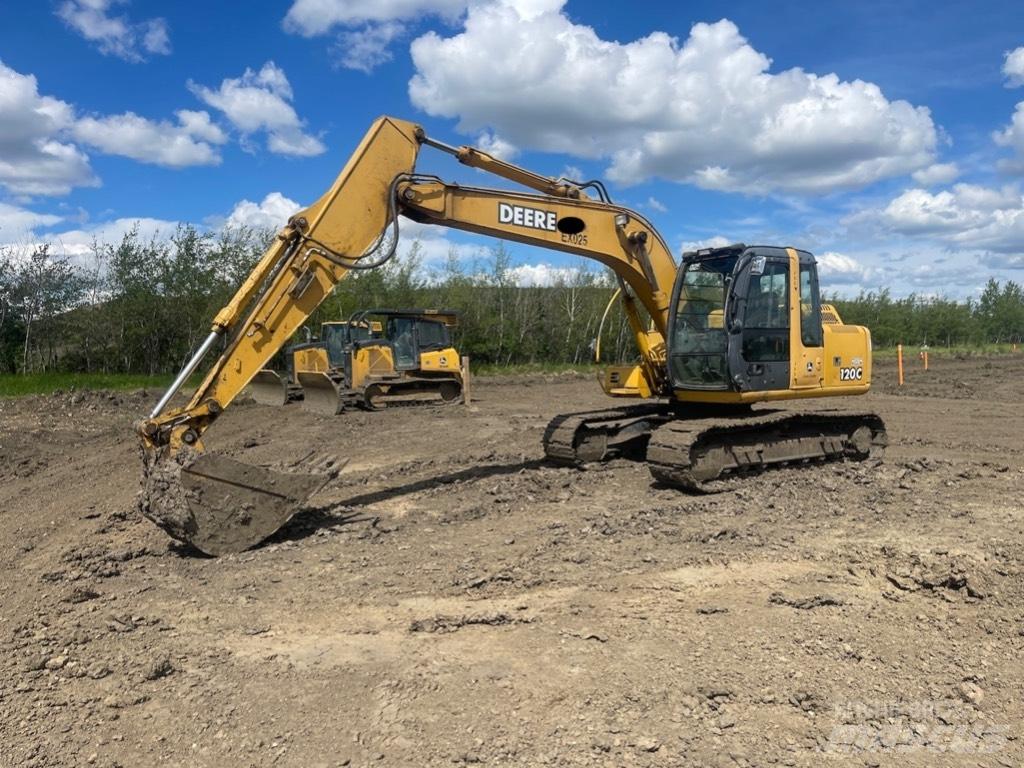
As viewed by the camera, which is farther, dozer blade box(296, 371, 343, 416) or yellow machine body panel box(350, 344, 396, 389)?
yellow machine body panel box(350, 344, 396, 389)

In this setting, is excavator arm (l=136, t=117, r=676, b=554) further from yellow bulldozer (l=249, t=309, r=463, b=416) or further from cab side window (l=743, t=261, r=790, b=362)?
yellow bulldozer (l=249, t=309, r=463, b=416)

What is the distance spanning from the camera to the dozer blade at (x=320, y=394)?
16.8m

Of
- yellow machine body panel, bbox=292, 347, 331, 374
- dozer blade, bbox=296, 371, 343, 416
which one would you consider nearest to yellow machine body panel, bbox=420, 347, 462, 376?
yellow machine body panel, bbox=292, 347, 331, 374

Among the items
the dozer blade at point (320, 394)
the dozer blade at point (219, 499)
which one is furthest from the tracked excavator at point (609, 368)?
the dozer blade at point (320, 394)

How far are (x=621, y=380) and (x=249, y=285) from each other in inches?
191

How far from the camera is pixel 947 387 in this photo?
74.3 ft

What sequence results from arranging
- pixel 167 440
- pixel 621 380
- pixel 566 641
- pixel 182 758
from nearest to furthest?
pixel 182 758, pixel 566 641, pixel 167 440, pixel 621 380

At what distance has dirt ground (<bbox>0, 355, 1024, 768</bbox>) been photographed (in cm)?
352

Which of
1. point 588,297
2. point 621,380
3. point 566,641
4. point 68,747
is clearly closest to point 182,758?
point 68,747

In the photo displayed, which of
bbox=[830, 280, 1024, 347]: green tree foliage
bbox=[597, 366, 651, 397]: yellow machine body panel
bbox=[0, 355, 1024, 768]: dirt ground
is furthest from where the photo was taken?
bbox=[830, 280, 1024, 347]: green tree foliage

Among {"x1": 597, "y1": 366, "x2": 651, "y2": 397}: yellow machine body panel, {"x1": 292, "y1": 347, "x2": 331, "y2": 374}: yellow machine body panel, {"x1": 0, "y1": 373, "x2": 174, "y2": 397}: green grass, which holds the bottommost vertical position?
{"x1": 0, "y1": 373, "x2": 174, "y2": 397}: green grass

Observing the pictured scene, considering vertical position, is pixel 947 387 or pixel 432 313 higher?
pixel 432 313

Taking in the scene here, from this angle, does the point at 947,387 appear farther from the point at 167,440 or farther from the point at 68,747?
the point at 68,747

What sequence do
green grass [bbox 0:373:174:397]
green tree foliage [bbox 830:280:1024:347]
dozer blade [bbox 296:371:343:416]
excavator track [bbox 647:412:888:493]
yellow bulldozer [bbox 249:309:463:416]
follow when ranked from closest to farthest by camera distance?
excavator track [bbox 647:412:888:493] → dozer blade [bbox 296:371:343:416] → yellow bulldozer [bbox 249:309:463:416] → green grass [bbox 0:373:174:397] → green tree foliage [bbox 830:280:1024:347]
